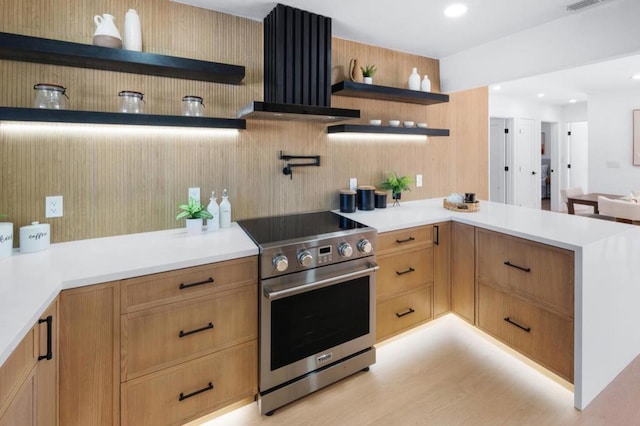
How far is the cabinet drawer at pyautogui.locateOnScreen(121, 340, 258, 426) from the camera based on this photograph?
1.51 m

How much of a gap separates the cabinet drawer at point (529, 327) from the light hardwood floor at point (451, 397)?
0.18m

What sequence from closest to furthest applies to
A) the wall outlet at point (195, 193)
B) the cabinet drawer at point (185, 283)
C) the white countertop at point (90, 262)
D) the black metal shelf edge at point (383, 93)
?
the white countertop at point (90, 262) < the cabinet drawer at point (185, 283) < the wall outlet at point (195, 193) < the black metal shelf edge at point (383, 93)

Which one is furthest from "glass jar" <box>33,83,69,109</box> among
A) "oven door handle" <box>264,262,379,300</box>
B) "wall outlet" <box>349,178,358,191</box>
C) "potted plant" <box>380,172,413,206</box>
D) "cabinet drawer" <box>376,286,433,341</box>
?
"potted plant" <box>380,172,413,206</box>

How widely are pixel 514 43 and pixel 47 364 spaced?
11.9 feet

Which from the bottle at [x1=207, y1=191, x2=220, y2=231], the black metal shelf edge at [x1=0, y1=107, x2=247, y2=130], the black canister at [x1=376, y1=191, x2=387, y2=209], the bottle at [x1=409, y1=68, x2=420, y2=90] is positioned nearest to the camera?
the black metal shelf edge at [x1=0, y1=107, x2=247, y2=130]

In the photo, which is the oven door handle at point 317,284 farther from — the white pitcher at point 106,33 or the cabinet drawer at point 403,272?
the white pitcher at point 106,33

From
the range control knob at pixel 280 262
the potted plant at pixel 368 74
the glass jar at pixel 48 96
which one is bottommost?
the range control knob at pixel 280 262

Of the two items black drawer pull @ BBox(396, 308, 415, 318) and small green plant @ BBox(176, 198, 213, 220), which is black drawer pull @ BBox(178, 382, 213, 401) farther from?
black drawer pull @ BBox(396, 308, 415, 318)

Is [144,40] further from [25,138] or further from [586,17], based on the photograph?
[586,17]

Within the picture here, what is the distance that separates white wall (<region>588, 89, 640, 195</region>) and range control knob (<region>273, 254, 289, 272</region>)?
7.17m

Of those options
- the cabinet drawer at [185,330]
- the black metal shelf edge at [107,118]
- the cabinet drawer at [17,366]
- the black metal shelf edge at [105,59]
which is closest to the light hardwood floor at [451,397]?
the cabinet drawer at [185,330]

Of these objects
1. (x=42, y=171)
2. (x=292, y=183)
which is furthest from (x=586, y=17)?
(x=42, y=171)

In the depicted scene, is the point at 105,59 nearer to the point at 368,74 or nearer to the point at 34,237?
the point at 34,237

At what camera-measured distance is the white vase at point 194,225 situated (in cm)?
201
